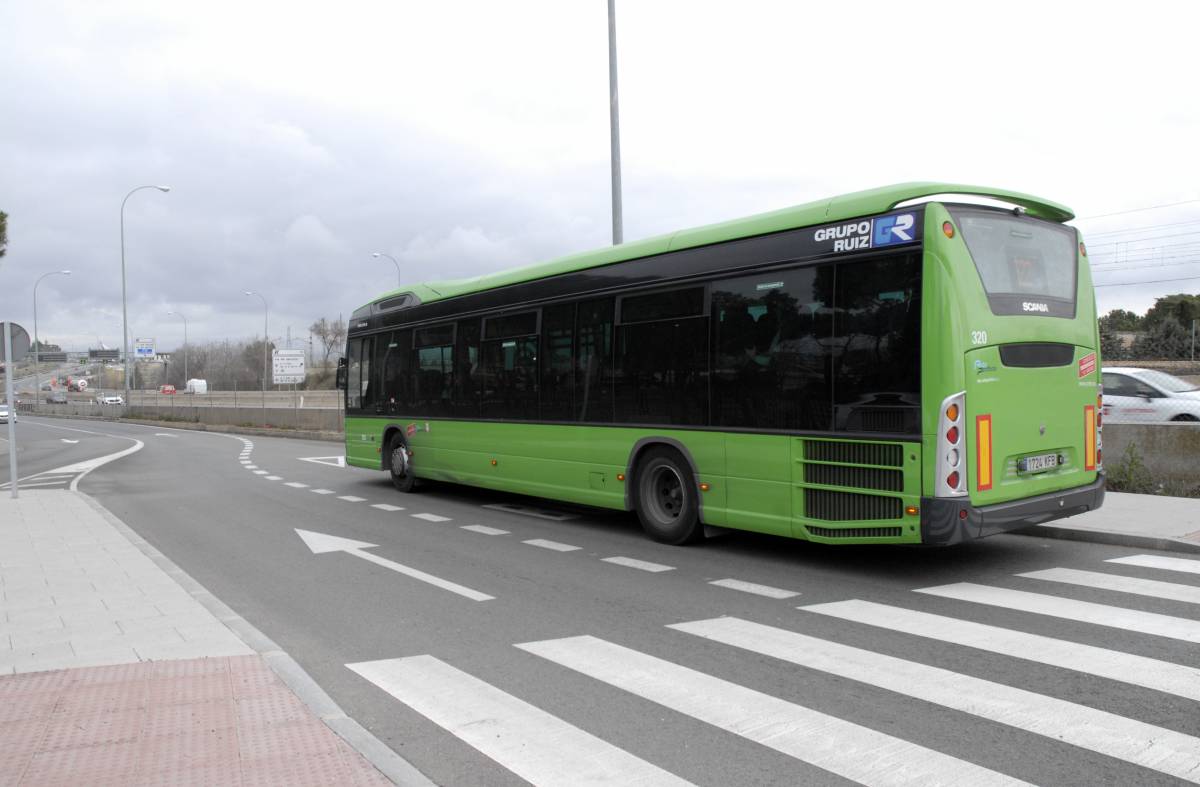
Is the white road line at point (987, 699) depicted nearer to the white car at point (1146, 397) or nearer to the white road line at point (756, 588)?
the white road line at point (756, 588)

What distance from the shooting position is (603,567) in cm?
828

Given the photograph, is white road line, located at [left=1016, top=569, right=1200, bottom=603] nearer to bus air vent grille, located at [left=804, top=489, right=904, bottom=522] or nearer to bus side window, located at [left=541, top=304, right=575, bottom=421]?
bus air vent grille, located at [left=804, top=489, right=904, bottom=522]

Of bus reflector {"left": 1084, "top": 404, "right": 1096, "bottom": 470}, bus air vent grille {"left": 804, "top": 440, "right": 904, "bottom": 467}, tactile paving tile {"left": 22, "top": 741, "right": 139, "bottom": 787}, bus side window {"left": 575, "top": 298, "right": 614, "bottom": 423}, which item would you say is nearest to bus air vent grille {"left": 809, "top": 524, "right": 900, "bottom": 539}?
bus air vent grille {"left": 804, "top": 440, "right": 904, "bottom": 467}

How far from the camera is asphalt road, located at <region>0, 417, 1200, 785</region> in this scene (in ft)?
12.9

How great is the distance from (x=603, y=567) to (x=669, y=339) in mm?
2367

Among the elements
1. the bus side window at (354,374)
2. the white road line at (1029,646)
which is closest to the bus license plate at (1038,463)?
the white road line at (1029,646)

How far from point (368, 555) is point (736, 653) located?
492cm

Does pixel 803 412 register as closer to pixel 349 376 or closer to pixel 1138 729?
pixel 1138 729

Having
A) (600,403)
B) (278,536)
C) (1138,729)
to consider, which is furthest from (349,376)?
(1138,729)

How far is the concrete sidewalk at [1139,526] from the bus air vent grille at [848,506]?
3.15 metres

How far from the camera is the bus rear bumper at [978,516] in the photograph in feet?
21.8

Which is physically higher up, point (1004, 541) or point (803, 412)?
point (803, 412)

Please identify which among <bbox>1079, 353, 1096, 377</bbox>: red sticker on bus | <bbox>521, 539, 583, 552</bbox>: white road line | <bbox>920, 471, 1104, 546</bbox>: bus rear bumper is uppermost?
<bbox>1079, 353, 1096, 377</bbox>: red sticker on bus

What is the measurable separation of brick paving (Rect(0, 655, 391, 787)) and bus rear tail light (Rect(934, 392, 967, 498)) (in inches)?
183
